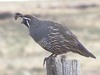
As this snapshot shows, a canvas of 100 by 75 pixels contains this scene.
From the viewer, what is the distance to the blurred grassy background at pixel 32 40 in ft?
54.6

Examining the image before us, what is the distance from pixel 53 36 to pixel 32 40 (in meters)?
15.6

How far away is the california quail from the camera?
5.78 m

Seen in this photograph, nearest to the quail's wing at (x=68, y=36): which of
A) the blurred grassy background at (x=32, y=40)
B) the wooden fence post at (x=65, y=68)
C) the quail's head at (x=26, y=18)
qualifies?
the quail's head at (x=26, y=18)

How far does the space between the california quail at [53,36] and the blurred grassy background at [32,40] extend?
381 inches

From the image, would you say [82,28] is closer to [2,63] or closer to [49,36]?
[2,63]

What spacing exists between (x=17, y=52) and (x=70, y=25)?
29.1 feet

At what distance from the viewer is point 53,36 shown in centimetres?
594

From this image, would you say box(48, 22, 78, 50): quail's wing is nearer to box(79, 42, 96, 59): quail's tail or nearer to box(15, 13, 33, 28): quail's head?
box(79, 42, 96, 59): quail's tail

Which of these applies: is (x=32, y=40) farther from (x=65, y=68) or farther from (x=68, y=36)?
(x=65, y=68)

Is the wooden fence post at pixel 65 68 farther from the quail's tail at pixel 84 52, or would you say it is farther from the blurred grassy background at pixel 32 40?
the blurred grassy background at pixel 32 40

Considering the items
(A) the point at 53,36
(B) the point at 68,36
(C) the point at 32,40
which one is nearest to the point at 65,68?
(B) the point at 68,36

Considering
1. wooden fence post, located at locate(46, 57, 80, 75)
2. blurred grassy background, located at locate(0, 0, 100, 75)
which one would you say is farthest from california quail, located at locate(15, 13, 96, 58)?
blurred grassy background, located at locate(0, 0, 100, 75)

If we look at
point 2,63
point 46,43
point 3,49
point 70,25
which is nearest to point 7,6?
point 70,25

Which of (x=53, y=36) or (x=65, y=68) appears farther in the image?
(x=53, y=36)
